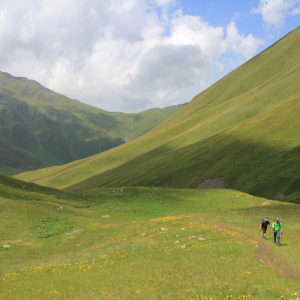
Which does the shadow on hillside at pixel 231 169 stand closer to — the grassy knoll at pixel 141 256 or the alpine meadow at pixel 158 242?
the alpine meadow at pixel 158 242

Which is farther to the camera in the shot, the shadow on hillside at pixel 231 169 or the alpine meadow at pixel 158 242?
the shadow on hillside at pixel 231 169

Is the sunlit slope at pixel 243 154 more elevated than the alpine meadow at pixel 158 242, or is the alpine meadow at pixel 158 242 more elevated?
the sunlit slope at pixel 243 154

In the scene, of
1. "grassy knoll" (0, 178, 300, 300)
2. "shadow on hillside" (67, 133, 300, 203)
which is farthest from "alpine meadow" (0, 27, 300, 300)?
"shadow on hillside" (67, 133, 300, 203)

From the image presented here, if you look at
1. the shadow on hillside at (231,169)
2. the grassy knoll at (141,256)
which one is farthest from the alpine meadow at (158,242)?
the shadow on hillside at (231,169)

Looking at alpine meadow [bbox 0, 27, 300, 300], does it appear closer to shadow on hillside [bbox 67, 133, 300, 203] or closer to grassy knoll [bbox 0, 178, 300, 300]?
grassy knoll [bbox 0, 178, 300, 300]

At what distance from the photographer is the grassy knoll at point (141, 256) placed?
16.5m

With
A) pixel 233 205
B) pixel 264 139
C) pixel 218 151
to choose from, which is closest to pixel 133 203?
pixel 233 205

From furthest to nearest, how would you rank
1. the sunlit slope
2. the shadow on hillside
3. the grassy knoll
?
the sunlit slope → the shadow on hillside → the grassy knoll

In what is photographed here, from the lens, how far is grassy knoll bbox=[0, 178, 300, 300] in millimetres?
16516

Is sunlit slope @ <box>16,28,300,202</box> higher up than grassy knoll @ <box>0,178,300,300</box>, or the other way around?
sunlit slope @ <box>16,28,300,202</box>

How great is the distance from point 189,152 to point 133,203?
7152cm

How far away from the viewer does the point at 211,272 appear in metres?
18.5

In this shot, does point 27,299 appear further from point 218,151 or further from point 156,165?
point 156,165

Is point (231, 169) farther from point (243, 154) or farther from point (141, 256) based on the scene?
point (141, 256)
